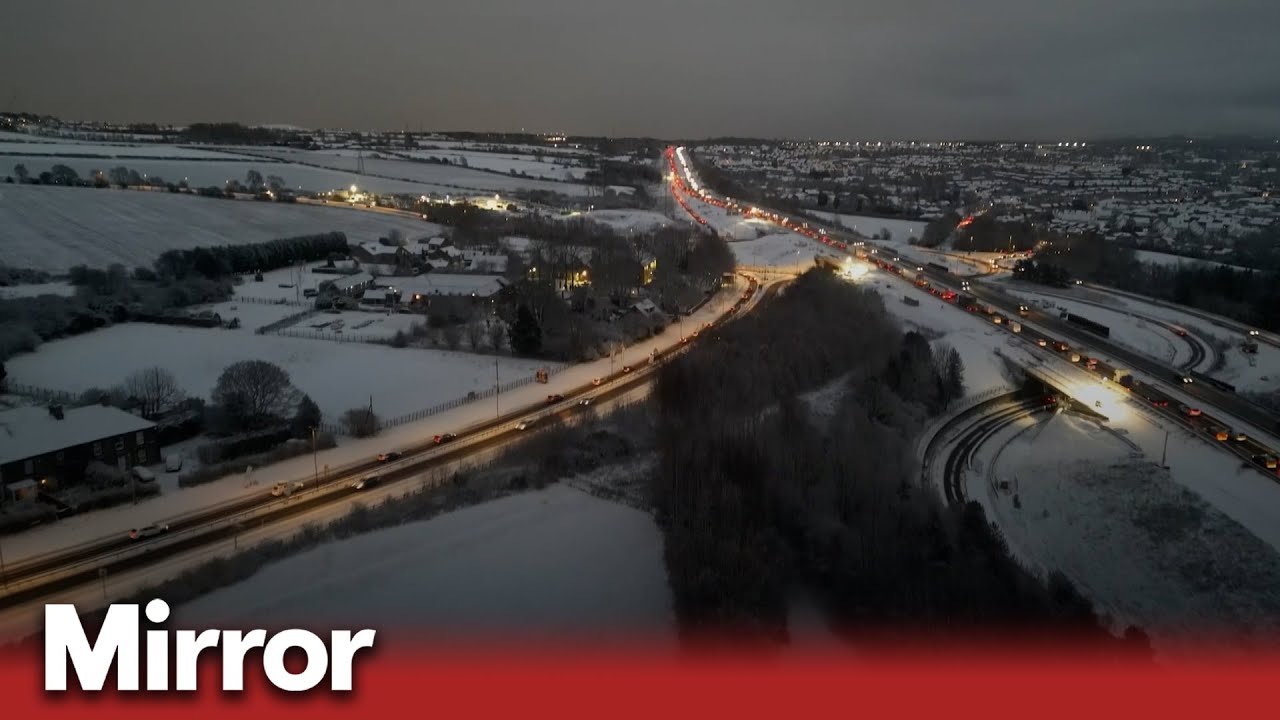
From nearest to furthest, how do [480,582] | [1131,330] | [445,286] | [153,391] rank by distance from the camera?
[480,582] → [153,391] → [445,286] → [1131,330]

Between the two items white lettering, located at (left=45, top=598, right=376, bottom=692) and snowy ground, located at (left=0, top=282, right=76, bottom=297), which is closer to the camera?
white lettering, located at (left=45, top=598, right=376, bottom=692)

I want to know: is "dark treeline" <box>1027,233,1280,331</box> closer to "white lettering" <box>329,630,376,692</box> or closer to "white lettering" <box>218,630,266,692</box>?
"white lettering" <box>329,630,376,692</box>

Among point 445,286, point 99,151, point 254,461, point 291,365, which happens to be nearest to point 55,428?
point 254,461

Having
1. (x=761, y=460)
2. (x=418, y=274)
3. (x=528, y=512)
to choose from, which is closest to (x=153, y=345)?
(x=418, y=274)

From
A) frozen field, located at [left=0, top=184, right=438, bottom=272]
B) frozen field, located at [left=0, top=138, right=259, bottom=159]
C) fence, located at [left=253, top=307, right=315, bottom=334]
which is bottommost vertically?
fence, located at [left=253, top=307, right=315, bottom=334]

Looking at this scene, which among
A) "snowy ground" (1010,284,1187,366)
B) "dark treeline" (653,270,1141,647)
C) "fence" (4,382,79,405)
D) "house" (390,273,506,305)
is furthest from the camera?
"house" (390,273,506,305)

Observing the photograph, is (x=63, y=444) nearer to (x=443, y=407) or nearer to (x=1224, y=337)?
(x=443, y=407)

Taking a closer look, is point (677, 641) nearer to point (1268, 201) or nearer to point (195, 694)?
point (195, 694)

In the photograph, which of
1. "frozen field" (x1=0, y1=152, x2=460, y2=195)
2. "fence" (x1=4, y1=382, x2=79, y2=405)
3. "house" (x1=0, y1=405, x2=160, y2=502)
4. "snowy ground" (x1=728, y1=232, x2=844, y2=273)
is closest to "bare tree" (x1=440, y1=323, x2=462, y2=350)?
"fence" (x1=4, y1=382, x2=79, y2=405)
